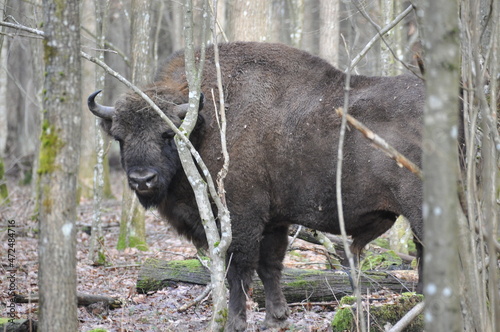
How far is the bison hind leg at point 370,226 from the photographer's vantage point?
6621 millimetres

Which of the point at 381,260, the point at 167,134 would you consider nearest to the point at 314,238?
the point at 381,260

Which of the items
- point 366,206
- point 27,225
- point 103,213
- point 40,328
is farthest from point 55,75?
point 103,213

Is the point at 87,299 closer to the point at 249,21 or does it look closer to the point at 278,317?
the point at 278,317

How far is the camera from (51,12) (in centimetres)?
400

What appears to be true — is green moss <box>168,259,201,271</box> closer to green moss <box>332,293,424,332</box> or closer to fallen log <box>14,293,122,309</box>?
fallen log <box>14,293,122,309</box>

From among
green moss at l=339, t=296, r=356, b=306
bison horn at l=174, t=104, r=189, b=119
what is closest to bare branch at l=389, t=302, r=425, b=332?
green moss at l=339, t=296, r=356, b=306

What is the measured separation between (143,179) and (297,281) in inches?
94.5

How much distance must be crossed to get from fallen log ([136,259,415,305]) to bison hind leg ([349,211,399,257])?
1.38 feet

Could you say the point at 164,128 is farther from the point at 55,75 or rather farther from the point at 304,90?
the point at 55,75

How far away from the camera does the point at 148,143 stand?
6758 mm

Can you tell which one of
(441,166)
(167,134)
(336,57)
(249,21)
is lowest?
(441,166)

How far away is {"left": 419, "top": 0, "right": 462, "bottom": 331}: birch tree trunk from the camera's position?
2.87 metres

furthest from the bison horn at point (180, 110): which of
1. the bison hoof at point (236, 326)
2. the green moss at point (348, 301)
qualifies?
the green moss at point (348, 301)

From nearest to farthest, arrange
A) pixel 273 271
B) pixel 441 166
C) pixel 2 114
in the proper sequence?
pixel 441 166, pixel 273 271, pixel 2 114
